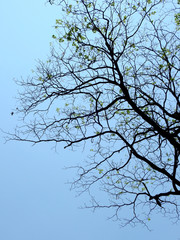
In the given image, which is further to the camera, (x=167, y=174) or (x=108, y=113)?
(x=108, y=113)

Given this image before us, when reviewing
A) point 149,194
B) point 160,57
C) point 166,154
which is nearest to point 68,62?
point 160,57

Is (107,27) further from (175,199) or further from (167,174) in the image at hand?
(175,199)

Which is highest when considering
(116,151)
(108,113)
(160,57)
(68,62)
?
(160,57)

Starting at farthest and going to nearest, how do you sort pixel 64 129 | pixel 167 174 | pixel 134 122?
1. pixel 134 122
2. pixel 64 129
3. pixel 167 174

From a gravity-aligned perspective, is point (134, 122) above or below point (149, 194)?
above

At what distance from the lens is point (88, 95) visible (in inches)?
360

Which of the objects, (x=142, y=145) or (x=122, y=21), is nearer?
(x=122, y=21)

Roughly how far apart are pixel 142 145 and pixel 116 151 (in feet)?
3.46

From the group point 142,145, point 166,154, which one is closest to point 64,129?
point 142,145

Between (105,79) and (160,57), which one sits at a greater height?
(160,57)

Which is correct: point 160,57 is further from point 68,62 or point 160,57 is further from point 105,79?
point 68,62

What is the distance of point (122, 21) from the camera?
8812mm

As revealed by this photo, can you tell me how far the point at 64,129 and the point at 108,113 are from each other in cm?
163

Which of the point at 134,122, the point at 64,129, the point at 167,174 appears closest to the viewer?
the point at 167,174
